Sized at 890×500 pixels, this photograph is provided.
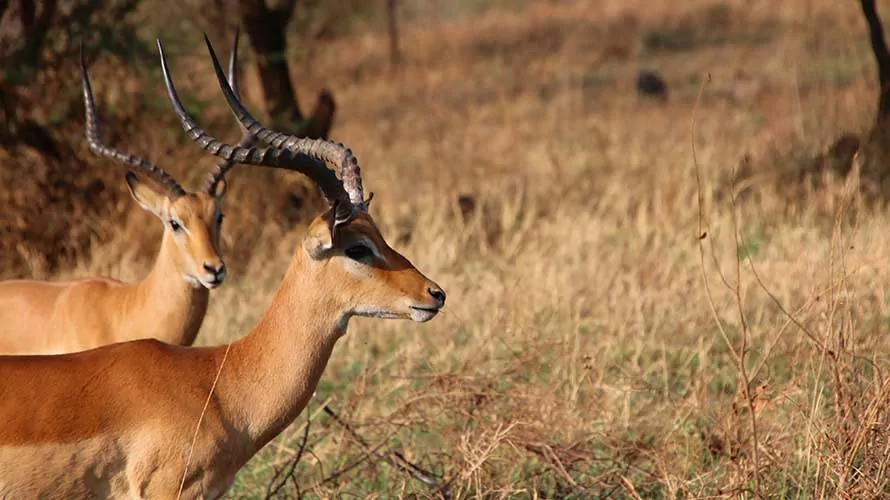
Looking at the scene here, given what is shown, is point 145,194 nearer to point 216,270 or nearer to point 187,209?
point 187,209

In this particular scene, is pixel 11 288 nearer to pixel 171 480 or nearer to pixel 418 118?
pixel 171 480

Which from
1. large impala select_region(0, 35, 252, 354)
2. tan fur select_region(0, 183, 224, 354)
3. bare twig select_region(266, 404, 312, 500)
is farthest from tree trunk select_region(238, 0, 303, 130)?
bare twig select_region(266, 404, 312, 500)

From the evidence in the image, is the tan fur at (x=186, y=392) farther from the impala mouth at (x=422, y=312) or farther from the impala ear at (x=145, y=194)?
the impala ear at (x=145, y=194)

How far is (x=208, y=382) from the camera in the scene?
441cm

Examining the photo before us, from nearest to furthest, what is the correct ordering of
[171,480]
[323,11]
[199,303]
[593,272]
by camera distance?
[171,480] → [199,303] → [593,272] → [323,11]

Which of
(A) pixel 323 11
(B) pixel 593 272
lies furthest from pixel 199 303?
(A) pixel 323 11

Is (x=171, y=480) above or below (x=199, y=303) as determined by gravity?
above

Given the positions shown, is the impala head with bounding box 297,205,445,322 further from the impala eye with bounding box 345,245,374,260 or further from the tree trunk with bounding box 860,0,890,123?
the tree trunk with bounding box 860,0,890,123

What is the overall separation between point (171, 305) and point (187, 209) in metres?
0.48

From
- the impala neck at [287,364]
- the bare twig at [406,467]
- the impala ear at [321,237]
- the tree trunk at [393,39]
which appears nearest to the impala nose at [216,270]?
the bare twig at [406,467]

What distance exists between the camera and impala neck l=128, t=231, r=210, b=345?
6348 mm

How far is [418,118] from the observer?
1653 centimetres

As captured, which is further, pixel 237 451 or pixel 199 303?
pixel 199 303

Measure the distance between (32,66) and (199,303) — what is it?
3.94 metres
